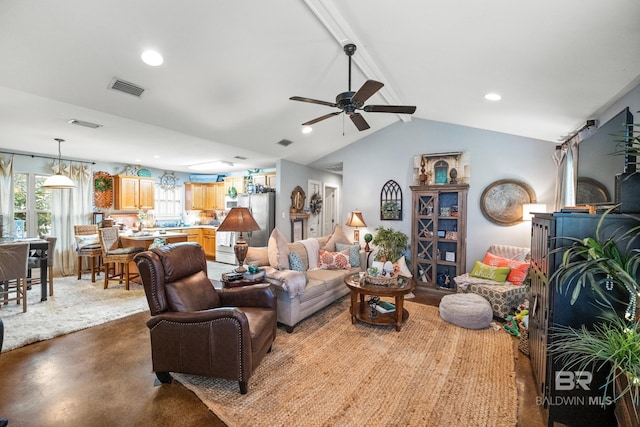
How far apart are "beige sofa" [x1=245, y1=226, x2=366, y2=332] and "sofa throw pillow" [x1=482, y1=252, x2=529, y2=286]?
1976 millimetres

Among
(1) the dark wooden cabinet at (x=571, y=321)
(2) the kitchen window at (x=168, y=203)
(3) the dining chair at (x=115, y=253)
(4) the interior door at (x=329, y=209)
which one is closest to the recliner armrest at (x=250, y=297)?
(1) the dark wooden cabinet at (x=571, y=321)

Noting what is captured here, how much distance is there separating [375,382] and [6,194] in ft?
22.6

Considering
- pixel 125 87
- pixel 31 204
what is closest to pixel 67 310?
pixel 125 87

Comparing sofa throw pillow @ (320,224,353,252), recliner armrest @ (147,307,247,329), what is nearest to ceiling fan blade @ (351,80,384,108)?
recliner armrest @ (147,307,247,329)

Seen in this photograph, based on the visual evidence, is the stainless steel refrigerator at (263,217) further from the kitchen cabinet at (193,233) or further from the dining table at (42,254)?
the dining table at (42,254)

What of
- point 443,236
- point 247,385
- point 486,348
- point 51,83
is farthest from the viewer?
point 443,236

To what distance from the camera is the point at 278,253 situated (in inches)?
139

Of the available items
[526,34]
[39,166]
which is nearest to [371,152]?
[526,34]

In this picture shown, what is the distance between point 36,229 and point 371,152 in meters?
6.76

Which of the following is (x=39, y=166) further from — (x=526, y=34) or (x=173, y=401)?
(x=526, y=34)

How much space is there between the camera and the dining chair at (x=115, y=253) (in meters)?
4.64

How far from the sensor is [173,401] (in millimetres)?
2064

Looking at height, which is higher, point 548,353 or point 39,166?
point 39,166

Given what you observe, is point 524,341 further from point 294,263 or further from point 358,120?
point 358,120
